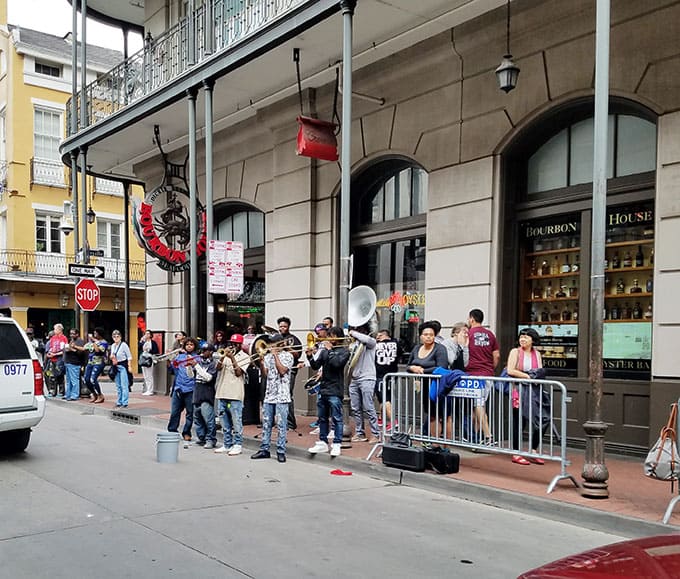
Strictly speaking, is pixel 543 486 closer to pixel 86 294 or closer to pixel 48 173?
pixel 86 294

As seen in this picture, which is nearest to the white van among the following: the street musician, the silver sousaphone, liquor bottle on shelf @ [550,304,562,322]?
Answer: the street musician

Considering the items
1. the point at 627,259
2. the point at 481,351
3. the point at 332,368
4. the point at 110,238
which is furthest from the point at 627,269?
the point at 110,238

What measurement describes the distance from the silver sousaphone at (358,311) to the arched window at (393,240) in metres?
2.49

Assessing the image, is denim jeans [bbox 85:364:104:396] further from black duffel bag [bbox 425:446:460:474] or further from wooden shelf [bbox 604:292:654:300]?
wooden shelf [bbox 604:292:654:300]

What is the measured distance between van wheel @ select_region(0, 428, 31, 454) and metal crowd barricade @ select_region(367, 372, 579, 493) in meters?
4.90

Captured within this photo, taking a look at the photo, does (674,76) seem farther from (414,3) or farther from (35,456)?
(35,456)

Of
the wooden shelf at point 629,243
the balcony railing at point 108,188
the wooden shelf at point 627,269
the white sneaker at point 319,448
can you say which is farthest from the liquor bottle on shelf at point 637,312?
the balcony railing at point 108,188

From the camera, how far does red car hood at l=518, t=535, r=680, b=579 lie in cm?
259

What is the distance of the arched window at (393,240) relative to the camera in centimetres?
1270

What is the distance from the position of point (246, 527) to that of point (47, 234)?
28.4 m

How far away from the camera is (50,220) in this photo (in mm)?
31375

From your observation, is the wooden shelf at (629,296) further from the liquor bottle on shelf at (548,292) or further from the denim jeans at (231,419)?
the denim jeans at (231,419)

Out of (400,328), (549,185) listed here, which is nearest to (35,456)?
(400,328)

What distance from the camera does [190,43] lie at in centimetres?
1368
